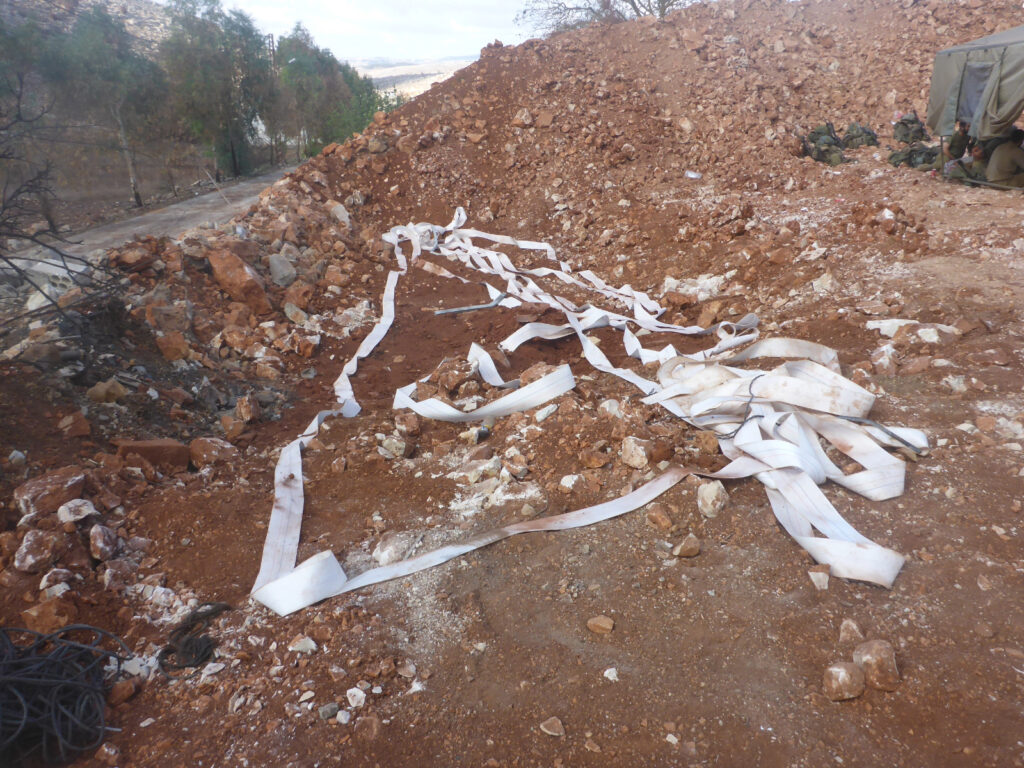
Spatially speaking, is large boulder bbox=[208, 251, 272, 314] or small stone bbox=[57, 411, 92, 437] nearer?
small stone bbox=[57, 411, 92, 437]

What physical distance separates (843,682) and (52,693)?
8.78 feet

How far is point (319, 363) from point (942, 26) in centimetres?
1255

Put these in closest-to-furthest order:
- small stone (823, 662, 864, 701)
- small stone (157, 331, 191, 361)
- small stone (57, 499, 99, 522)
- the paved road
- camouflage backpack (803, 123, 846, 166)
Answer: small stone (823, 662, 864, 701)
small stone (57, 499, 99, 522)
small stone (157, 331, 191, 361)
camouflage backpack (803, 123, 846, 166)
the paved road

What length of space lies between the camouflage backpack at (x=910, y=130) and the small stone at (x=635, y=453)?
26.9 ft

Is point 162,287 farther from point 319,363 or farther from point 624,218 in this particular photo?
point 624,218

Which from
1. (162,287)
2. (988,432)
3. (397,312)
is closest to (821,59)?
(397,312)

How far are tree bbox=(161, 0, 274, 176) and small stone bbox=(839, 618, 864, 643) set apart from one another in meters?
17.3

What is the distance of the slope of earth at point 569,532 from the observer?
191 cm

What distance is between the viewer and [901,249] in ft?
17.0

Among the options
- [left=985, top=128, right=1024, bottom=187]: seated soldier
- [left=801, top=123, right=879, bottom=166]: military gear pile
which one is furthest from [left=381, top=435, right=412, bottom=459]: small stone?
[left=801, top=123, right=879, bottom=166]: military gear pile

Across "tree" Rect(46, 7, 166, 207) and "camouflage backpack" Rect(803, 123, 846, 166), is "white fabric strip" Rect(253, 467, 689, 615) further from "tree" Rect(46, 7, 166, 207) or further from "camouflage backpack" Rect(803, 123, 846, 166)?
"tree" Rect(46, 7, 166, 207)

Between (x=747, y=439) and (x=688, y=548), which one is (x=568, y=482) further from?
(x=747, y=439)

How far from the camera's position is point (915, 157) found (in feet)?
23.6

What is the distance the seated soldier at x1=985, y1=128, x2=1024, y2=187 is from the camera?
6.14 metres
